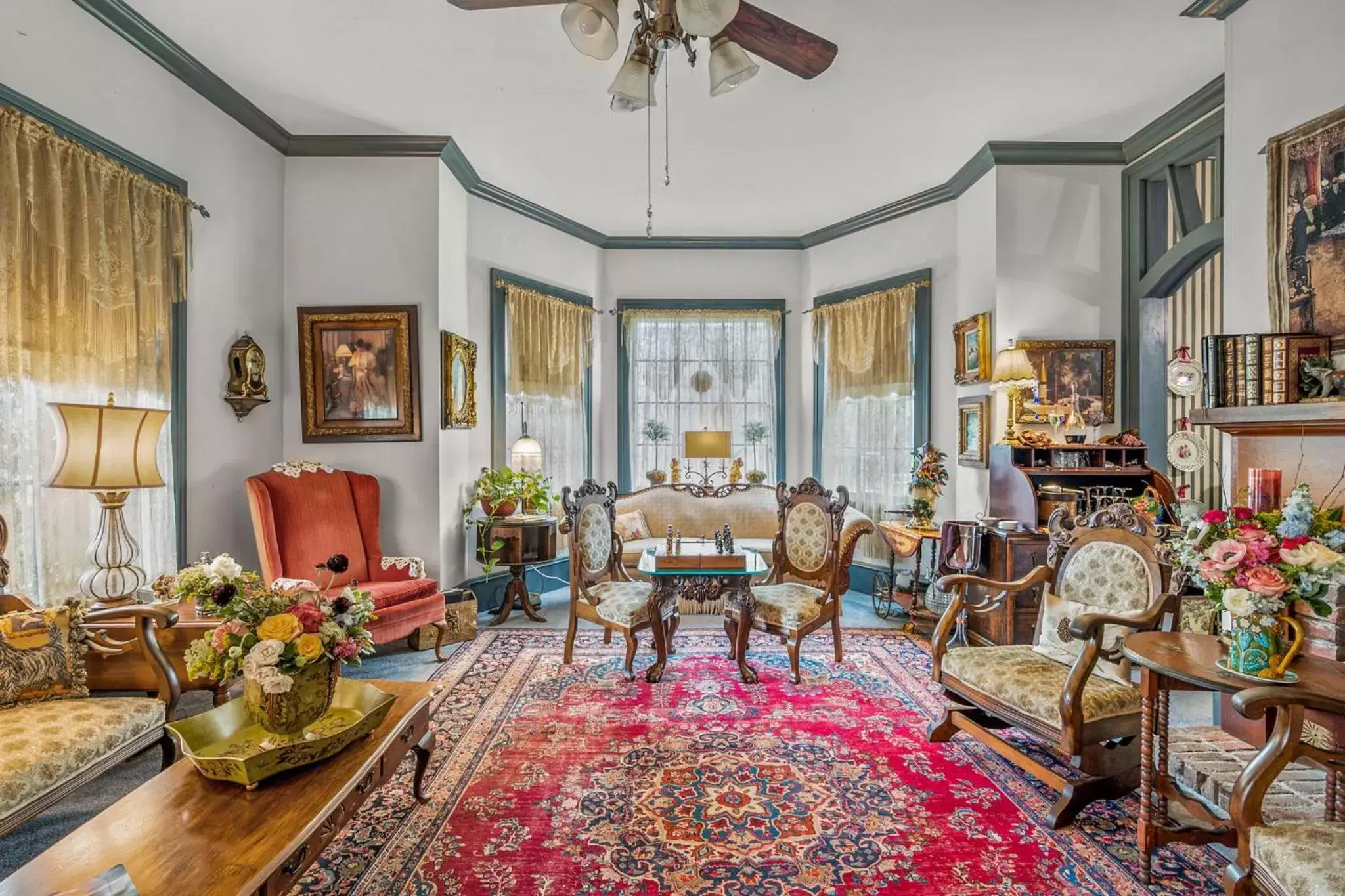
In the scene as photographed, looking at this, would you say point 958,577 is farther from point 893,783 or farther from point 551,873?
point 551,873

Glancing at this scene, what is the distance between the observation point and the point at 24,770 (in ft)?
6.34

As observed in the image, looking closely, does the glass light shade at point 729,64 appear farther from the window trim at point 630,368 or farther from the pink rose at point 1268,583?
the window trim at point 630,368

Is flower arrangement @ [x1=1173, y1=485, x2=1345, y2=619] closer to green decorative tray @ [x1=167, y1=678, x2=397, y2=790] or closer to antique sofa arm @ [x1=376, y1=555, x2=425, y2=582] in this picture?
green decorative tray @ [x1=167, y1=678, x2=397, y2=790]

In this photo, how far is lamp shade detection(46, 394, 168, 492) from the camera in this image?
8.50 ft

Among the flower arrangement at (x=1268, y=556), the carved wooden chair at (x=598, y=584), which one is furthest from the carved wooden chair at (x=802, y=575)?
the flower arrangement at (x=1268, y=556)

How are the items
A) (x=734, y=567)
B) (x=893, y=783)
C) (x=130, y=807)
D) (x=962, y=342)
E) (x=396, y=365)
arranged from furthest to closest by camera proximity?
1. (x=962, y=342)
2. (x=396, y=365)
3. (x=734, y=567)
4. (x=893, y=783)
5. (x=130, y=807)

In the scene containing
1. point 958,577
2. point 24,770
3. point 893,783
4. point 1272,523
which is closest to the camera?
point 24,770

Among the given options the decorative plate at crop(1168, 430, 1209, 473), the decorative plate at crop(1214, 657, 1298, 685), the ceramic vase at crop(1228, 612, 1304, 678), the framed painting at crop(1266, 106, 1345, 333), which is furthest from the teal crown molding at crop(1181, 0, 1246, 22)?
the decorative plate at crop(1214, 657, 1298, 685)

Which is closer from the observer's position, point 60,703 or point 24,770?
point 24,770

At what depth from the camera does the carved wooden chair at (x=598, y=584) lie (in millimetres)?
3939

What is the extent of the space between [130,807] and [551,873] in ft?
3.95

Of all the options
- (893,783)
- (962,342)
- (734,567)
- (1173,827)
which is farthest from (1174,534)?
(962,342)

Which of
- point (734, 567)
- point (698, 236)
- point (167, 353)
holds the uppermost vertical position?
point (698, 236)

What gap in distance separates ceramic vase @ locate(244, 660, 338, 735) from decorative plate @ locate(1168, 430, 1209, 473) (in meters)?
4.75
